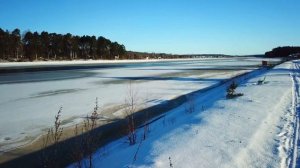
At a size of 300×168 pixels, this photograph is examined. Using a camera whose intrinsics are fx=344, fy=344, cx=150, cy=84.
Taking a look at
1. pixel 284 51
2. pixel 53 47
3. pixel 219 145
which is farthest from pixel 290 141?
pixel 284 51

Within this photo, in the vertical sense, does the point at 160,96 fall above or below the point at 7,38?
below

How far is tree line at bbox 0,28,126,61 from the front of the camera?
71.2 m

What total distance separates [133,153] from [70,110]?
6168 millimetres

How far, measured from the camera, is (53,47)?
3381 inches

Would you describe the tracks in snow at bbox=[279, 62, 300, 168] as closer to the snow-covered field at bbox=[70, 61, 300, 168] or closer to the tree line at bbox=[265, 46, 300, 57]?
the snow-covered field at bbox=[70, 61, 300, 168]

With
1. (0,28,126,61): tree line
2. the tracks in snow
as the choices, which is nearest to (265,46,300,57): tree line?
(0,28,126,61): tree line

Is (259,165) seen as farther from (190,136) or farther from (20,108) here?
(20,108)

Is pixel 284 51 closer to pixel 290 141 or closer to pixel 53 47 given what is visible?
pixel 53 47

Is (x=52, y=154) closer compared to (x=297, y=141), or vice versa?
(x=297, y=141)

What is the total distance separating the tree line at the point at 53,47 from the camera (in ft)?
234

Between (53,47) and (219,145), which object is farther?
(53,47)

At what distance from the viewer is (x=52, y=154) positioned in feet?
22.4

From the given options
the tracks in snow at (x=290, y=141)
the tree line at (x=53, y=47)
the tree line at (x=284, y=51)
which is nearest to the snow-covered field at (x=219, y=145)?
the tracks in snow at (x=290, y=141)

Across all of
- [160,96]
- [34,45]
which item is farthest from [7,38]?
[160,96]
